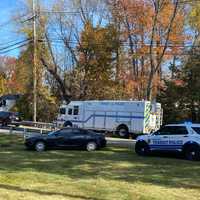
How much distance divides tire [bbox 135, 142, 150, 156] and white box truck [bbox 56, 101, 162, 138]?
16.4 m

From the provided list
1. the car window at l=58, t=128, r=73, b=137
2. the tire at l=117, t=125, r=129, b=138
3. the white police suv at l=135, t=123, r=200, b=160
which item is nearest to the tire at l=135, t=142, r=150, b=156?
the white police suv at l=135, t=123, r=200, b=160

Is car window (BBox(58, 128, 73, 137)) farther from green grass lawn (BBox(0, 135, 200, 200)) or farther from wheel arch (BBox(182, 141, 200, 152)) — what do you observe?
wheel arch (BBox(182, 141, 200, 152))

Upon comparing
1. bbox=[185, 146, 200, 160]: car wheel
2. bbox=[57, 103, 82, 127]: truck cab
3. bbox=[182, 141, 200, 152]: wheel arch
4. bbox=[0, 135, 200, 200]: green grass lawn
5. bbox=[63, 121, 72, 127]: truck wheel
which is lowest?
bbox=[0, 135, 200, 200]: green grass lawn

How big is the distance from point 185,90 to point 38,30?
2096 cm

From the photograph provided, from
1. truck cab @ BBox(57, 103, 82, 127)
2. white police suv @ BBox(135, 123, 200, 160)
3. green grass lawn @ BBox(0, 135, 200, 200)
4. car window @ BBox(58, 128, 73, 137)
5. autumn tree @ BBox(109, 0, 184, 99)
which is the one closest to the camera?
green grass lawn @ BBox(0, 135, 200, 200)

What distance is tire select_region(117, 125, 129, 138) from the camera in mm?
42562

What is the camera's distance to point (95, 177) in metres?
16.3

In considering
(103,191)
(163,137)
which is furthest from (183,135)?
(103,191)

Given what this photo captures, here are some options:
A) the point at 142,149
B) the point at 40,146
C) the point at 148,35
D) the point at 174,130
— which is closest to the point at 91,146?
the point at 40,146

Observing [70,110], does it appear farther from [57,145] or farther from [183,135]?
[183,135]

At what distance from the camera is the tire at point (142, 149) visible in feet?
81.5

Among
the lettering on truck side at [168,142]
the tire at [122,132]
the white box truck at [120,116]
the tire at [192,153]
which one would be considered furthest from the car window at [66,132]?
the tire at [122,132]

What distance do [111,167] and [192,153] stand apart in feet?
17.0

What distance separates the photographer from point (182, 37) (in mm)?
56812
